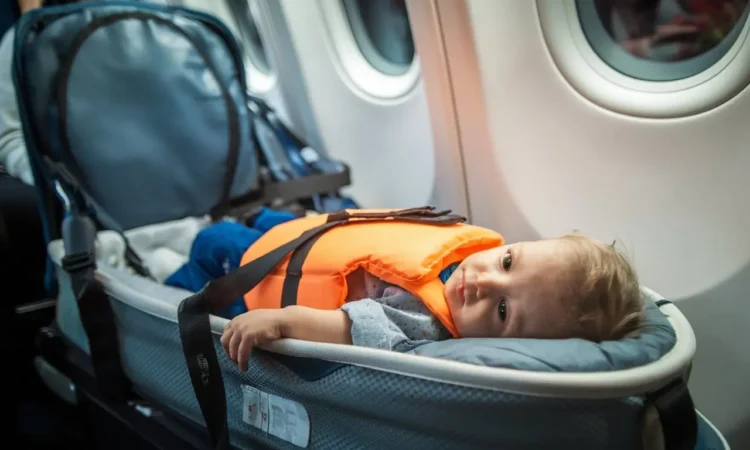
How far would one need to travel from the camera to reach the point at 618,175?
1.30m

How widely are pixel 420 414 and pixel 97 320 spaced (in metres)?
0.76

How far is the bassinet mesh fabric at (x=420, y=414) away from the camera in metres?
0.66

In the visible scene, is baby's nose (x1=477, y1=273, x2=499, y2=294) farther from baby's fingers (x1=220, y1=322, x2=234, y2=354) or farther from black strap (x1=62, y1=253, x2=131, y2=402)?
black strap (x1=62, y1=253, x2=131, y2=402)

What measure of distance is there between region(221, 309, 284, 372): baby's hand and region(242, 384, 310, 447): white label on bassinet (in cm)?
6

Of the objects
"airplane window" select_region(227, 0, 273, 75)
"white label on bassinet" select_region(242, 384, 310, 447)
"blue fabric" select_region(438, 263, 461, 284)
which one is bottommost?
"white label on bassinet" select_region(242, 384, 310, 447)

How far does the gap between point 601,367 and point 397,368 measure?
23 cm

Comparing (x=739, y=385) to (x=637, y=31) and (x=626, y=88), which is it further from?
(x=637, y=31)

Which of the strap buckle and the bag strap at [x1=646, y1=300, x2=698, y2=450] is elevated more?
the strap buckle

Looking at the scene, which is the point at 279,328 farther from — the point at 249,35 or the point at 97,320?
the point at 249,35

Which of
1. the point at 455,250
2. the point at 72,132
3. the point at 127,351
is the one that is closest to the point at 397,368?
the point at 455,250

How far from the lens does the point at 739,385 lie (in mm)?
1244

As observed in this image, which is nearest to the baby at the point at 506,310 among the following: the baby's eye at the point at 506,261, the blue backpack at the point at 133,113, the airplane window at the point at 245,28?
the baby's eye at the point at 506,261

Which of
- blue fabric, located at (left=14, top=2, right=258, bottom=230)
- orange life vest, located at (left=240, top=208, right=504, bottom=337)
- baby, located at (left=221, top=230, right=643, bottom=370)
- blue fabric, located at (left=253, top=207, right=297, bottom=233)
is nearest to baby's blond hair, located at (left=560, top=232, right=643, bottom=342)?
baby, located at (left=221, top=230, right=643, bottom=370)

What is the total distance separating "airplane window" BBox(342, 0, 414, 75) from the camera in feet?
6.28
